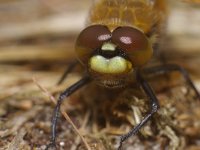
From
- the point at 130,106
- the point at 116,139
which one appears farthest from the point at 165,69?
the point at 116,139

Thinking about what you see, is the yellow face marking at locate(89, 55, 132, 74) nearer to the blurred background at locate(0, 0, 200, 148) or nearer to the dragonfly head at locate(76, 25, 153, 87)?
the dragonfly head at locate(76, 25, 153, 87)

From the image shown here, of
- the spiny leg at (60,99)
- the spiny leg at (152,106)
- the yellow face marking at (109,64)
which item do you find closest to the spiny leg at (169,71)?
the spiny leg at (152,106)

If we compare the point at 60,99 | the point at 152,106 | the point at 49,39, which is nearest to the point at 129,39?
the point at 152,106

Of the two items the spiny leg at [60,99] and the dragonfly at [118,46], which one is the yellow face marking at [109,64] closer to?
the dragonfly at [118,46]

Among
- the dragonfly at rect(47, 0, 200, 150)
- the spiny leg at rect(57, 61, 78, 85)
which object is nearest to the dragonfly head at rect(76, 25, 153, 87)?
the dragonfly at rect(47, 0, 200, 150)

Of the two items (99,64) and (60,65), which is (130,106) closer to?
(99,64)

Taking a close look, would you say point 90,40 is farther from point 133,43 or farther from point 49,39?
point 49,39
